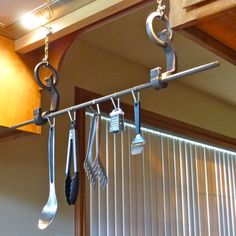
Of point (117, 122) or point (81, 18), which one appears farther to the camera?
point (81, 18)

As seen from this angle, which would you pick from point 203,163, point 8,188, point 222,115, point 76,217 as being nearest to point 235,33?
point 8,188

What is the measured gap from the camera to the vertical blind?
2980mm

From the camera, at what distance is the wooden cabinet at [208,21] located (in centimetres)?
106

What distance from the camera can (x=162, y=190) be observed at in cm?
348

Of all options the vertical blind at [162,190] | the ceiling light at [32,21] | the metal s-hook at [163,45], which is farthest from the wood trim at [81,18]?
the vertical blind at [162,190]

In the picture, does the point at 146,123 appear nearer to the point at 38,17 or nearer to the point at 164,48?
the point at 38,17

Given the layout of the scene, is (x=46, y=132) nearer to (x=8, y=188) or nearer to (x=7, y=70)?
(x=8, y=188)

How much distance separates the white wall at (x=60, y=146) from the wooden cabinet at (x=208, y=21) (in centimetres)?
152

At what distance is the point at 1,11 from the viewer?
6.20ft

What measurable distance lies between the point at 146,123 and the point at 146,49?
54 cm

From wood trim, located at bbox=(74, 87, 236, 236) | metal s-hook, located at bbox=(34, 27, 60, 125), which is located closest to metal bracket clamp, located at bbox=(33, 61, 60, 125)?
metal s-hook, located at bbox=(34, 27, 60, 125)

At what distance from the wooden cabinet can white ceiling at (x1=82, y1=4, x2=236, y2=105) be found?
1.51 m

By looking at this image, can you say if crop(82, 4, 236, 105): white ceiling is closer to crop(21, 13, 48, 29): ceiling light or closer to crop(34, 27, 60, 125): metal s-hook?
crop(21, 13, 48, 29): ceiling light

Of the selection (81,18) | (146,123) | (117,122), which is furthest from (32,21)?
(146,123)
